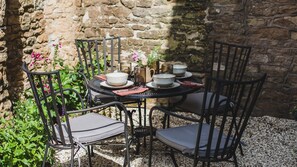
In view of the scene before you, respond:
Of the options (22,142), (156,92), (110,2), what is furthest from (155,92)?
(110,2)

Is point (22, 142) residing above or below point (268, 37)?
below

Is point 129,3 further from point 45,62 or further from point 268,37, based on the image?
point 268,37

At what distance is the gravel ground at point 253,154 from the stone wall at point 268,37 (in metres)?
0.35

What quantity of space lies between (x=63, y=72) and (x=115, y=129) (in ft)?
5.11

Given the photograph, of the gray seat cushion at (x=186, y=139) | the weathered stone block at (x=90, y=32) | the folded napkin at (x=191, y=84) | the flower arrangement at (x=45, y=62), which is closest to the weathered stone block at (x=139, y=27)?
the weathered stone block at (x=90, y=32)

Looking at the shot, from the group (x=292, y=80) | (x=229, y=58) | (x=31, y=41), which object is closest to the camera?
(x=31, y=41)

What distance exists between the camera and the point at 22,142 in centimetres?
238

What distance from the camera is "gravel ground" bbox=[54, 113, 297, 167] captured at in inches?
109

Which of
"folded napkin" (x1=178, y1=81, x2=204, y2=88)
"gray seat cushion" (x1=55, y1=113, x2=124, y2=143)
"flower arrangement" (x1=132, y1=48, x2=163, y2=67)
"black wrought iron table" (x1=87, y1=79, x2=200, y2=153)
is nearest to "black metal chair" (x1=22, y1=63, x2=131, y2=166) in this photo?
"gray seat cushion" (x1=55, y1=113, x2=124, y2=143)

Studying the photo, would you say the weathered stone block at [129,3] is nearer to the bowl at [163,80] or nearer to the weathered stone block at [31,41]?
the weathered stone block at [31,41]

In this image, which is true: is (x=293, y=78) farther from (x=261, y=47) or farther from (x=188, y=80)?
(x=188, y=80)

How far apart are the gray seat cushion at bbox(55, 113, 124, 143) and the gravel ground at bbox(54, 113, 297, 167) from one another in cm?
52

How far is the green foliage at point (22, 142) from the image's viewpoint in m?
2.31

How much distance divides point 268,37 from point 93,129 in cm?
220
